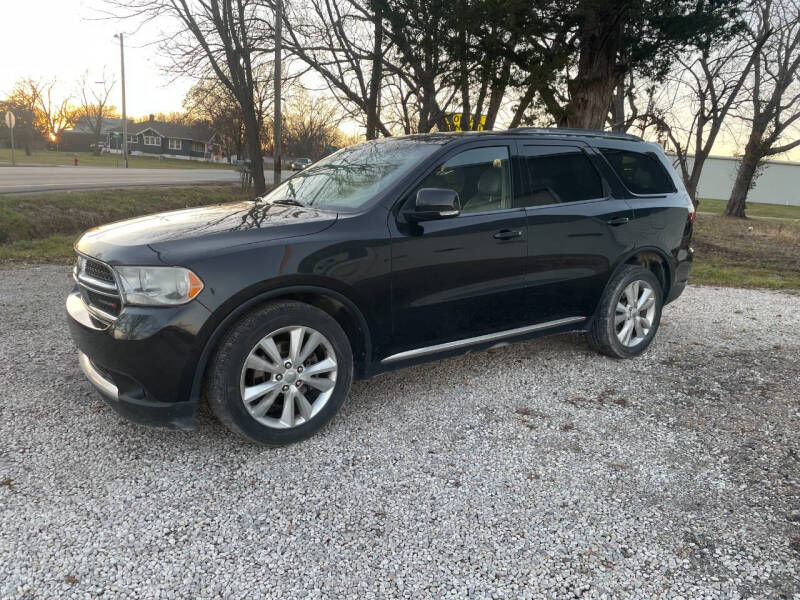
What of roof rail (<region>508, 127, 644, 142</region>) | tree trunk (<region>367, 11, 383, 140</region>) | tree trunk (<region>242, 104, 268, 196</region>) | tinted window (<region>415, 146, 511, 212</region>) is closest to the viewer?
tinted window (<region>415, 146, 511, 212</region>)

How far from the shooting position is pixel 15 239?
11.5 m

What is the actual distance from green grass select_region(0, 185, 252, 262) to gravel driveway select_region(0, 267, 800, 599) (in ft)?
20.4

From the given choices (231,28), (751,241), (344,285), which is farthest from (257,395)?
(751,241)

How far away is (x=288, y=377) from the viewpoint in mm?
3189

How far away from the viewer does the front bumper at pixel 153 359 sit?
2.85 meters

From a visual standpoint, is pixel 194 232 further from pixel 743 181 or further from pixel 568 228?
pixel 743 181

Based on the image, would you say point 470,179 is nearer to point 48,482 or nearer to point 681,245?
point 681,245

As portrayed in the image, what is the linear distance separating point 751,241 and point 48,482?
18238 millimetres

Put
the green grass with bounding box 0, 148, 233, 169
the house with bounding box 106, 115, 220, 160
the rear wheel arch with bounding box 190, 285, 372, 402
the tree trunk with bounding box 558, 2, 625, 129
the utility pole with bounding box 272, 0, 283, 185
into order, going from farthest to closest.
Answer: the house with bounding box 106, 115, 220, 160
the green grass with bounding box 0, 148, 233, 169
the utility pole with bounding box 272, 0, 283, 185
the tree trunk with bounding box 558, 2, 625, 129
the rear wheel arch with bounding box 190, 285, 372, 402

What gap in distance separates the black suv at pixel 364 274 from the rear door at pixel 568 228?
0.01m

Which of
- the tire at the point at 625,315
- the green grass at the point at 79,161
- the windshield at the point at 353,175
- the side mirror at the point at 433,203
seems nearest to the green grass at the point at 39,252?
the windshield at the point at 353,175

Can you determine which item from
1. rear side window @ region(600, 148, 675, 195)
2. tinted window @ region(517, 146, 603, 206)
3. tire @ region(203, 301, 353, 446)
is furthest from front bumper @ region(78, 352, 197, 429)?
rear side window @ region(600, 148, 675, 195)

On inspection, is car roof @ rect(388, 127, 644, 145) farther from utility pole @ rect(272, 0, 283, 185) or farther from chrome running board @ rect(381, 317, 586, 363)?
utility pole @ rect(272, 0, 283, 185)

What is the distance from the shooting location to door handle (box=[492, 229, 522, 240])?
3.91 m
